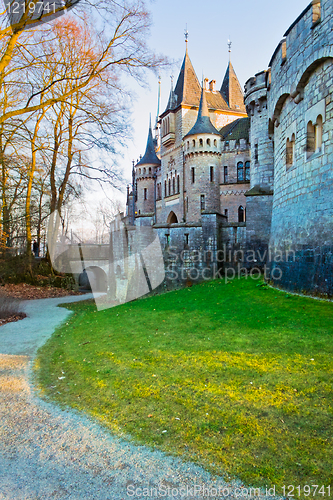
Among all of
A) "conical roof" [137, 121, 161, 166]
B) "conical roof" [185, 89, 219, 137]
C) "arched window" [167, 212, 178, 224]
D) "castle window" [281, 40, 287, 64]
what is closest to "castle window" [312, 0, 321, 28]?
"castle window" [281, 40, 287, 64]

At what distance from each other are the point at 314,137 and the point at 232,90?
3045 cm

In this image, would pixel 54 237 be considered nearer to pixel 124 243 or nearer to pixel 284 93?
pixel 124 243

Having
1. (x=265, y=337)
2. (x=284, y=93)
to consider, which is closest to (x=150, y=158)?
(x=284, y=93)

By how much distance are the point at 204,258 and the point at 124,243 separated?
551 cm

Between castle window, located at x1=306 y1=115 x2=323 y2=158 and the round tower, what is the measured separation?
767 inches

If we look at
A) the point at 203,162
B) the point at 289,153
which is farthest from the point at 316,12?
the point at 203,162

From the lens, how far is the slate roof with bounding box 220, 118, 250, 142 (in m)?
28.8

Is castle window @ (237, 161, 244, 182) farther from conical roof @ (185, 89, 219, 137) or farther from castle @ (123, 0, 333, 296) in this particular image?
conical roof @ (185, 89, 219, 137)

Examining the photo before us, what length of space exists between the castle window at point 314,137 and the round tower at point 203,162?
63.9ft

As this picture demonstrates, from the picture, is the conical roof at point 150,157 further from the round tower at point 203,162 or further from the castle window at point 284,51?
the castle window at point 284,51

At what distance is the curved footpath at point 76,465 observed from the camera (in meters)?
2.80

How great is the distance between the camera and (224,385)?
14.3 ft

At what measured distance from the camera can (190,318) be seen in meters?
8.34

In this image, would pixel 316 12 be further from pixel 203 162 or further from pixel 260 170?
pixel 203 162
